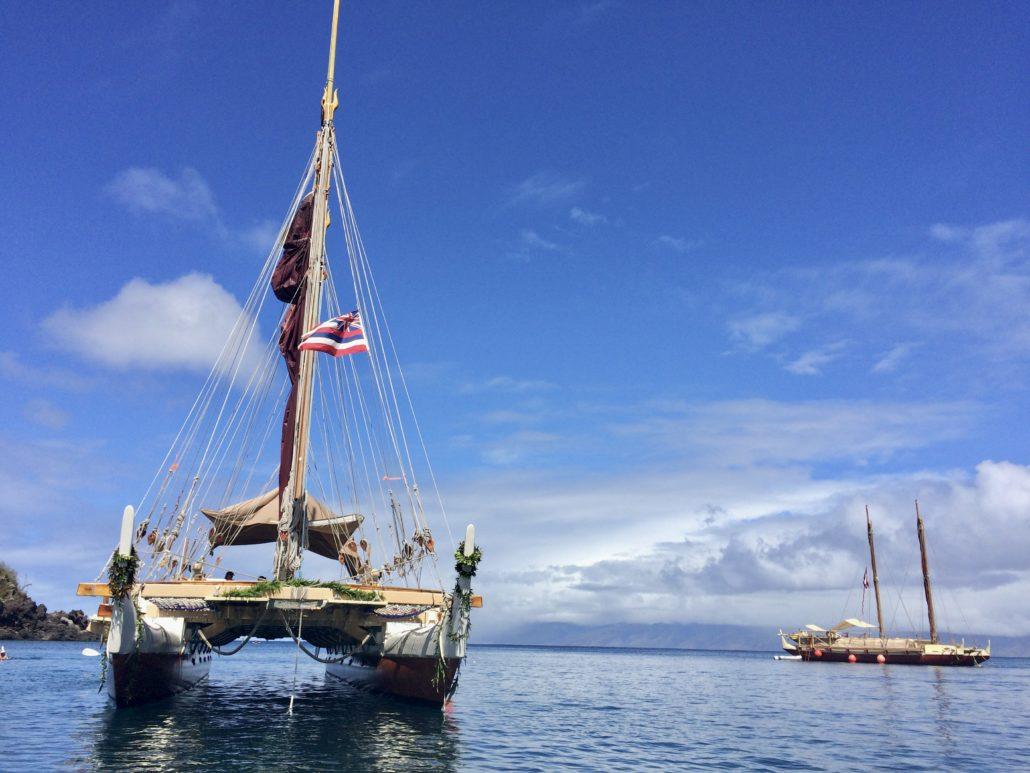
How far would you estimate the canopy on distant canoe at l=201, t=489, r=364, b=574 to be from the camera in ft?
109

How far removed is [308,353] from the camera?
32.4 m

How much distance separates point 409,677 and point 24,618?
514ft

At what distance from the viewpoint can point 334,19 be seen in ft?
123

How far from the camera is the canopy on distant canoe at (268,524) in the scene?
3325 centimetres

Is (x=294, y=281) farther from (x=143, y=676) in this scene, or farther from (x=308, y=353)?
(x=143, y=676)

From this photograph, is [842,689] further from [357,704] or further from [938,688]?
[357,704]

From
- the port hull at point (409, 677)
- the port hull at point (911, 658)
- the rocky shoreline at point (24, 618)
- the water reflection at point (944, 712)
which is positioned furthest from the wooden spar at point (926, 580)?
the rocky shoreline at point (24, 618)

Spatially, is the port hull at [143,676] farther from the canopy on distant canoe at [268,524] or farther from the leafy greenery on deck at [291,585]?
the canopy on distant canoe at [268,524]

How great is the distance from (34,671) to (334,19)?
5155 cm

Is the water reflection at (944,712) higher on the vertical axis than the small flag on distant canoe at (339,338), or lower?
lower

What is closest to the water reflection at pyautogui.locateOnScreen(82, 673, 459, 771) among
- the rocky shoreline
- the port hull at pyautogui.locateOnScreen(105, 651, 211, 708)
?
the port hull at pyautogui.locateOnScreen(105, 651, 211, 708)

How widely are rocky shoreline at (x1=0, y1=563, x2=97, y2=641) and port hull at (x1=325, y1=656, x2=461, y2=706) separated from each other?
130690mm

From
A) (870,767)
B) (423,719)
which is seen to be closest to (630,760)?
(870,767)

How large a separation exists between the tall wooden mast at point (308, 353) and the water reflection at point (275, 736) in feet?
19.1
